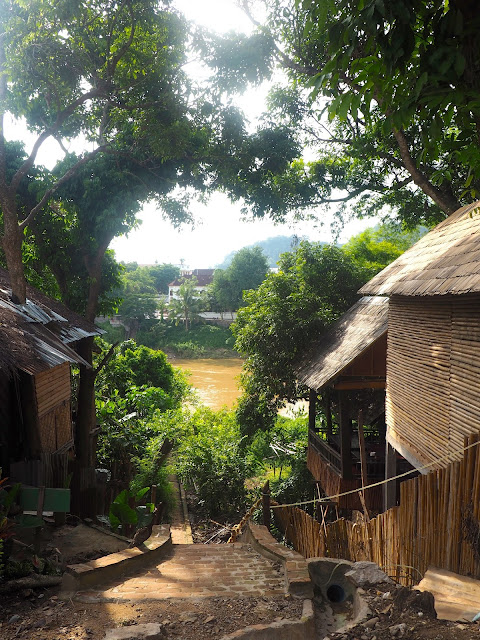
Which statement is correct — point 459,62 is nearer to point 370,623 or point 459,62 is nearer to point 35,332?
point 370,623

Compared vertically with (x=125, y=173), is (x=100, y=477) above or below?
below

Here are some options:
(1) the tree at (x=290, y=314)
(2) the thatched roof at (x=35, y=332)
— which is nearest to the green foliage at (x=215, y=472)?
(1) the tree at (x=290, y=314)

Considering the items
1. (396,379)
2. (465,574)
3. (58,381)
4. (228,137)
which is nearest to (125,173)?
(228,137)

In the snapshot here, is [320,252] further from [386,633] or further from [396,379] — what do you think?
[386,633]

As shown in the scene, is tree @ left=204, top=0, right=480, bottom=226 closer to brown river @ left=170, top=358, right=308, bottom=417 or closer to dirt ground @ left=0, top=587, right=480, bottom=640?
dirt ground @ left=0, top=587, right=480, bottom=640

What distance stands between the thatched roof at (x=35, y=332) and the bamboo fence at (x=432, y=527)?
14.4 feet

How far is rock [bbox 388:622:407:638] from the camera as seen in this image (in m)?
3.44

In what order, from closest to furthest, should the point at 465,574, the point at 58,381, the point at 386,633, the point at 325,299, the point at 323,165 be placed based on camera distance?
the point at 386,633 < the point at 465,574 < the point at 58,381 < the point at 325,299 < the point at 323,165

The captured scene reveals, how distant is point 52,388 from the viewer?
8547 mm

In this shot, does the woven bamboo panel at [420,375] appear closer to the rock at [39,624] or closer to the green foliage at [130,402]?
the rock at [39,624]

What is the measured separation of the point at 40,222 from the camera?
1441cm

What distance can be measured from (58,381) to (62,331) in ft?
3.13

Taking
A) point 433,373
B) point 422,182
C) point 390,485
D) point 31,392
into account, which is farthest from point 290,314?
point 31,392

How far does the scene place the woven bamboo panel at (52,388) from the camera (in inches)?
308
